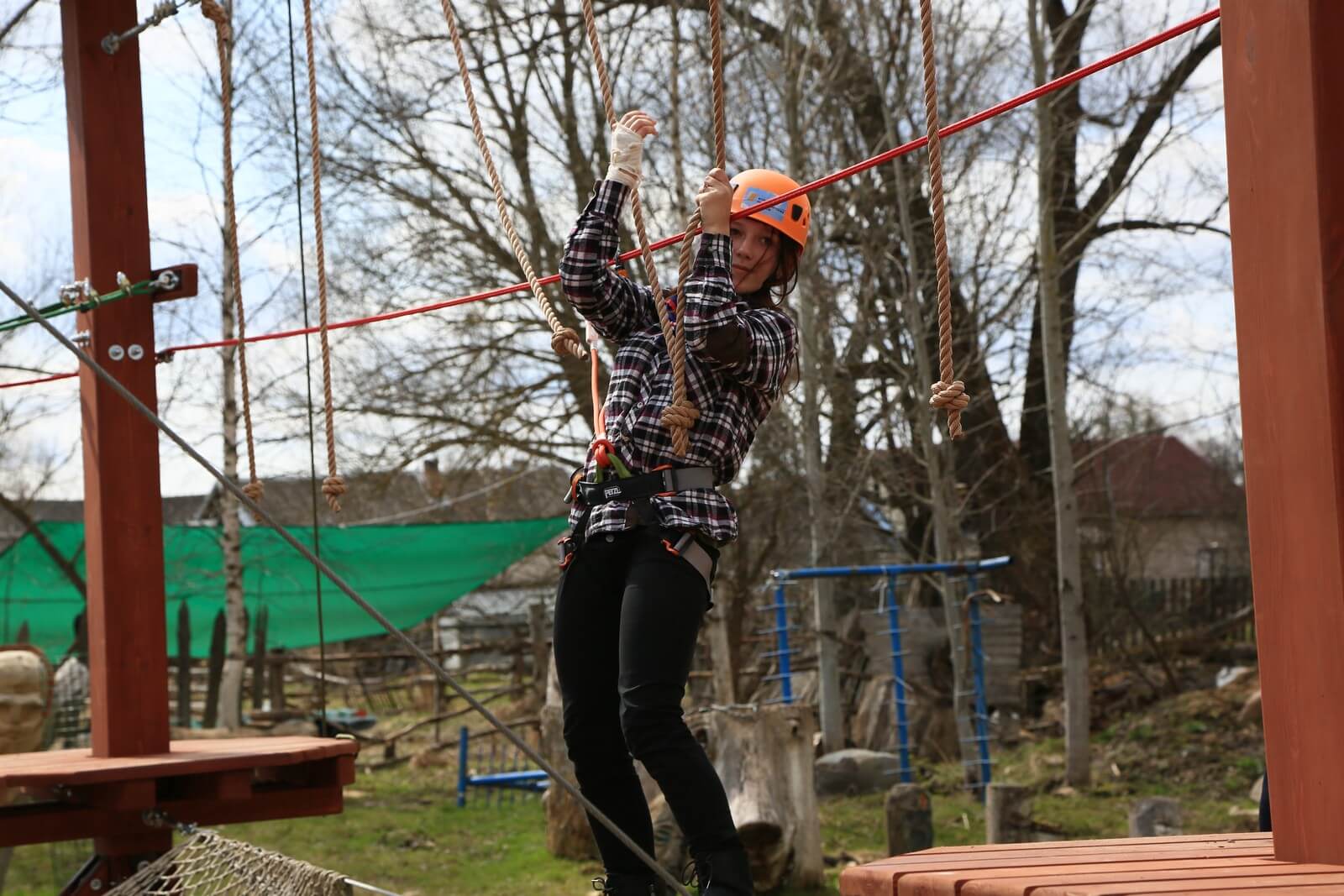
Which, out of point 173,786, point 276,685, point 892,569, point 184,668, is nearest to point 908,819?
point 892,569

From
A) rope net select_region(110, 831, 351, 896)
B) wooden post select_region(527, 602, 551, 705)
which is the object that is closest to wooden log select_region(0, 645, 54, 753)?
rope net select_region(110, 831, 351, 896)

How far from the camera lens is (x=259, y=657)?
1209 cm

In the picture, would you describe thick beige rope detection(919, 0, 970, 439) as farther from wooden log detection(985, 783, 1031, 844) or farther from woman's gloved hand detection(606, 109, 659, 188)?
wooden log detection(985, 783, 1031, 844)

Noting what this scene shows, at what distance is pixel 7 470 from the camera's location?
1619 centimetres

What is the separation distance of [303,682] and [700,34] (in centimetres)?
1160

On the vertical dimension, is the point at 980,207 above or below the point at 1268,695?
above

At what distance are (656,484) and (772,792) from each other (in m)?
3.39

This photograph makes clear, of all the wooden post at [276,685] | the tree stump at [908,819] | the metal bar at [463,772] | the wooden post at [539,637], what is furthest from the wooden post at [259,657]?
the tree stump at [908,819]

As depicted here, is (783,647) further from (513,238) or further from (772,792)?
(513,238)

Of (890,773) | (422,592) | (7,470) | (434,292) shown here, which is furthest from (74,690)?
(7,470)

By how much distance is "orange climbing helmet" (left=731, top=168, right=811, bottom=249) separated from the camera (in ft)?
8.70

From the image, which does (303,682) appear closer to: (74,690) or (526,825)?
(74,690)

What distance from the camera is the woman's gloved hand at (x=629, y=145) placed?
7.88ft

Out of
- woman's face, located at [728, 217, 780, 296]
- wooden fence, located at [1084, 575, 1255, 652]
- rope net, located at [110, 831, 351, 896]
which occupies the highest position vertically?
woman's face, located at [728, 217, 780, 296]
